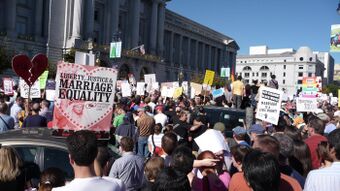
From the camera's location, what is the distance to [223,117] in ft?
37.3

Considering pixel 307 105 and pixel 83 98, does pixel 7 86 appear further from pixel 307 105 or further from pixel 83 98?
pixel 307 105

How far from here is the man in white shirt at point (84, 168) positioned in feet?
9.89

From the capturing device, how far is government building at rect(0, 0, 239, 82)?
148ft

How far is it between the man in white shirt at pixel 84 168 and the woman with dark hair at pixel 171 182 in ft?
1.85

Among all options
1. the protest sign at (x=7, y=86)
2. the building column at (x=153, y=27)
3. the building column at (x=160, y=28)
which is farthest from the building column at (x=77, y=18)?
the protest sign at (x=7, y=86)

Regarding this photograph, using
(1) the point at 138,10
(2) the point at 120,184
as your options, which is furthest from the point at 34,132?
(1) the point at 138,10

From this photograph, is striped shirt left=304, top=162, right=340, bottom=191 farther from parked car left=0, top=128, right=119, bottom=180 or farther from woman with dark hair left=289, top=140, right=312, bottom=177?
parked car left=0, top=128, right=119, bottom=180

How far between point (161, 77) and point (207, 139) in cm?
5854

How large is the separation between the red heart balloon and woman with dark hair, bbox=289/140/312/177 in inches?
248

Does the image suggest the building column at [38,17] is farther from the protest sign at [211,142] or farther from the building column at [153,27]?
Answer: the protest sign at [211,142]

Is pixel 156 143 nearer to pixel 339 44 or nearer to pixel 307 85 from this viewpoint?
pixel 307 85

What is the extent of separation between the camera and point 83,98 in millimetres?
6305

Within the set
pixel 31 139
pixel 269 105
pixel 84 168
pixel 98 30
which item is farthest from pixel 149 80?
pixel 98 30

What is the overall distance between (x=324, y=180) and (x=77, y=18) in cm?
4669
